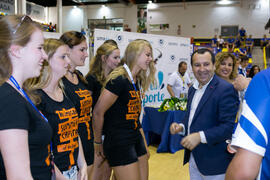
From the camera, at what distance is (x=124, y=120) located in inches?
79.5

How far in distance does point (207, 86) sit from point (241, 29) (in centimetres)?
1418

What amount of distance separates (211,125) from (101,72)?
1.33m

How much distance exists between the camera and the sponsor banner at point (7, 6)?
5.77 meters

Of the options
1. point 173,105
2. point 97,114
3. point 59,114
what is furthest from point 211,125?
point 173,105

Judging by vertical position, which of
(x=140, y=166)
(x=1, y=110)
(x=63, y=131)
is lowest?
(x=140, y=166)

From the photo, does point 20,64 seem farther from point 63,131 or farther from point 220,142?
point 220,142

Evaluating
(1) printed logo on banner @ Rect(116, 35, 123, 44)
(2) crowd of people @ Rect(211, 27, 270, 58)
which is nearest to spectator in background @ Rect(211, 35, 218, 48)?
(2) crowd of people @ Rect(211, 27, 270, 58)

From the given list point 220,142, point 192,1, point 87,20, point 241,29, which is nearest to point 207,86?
point 220,142

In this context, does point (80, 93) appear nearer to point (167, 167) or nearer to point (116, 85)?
point (116, 85)

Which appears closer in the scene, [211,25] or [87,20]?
[211,25]

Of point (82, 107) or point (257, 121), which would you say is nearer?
point (257, 121)

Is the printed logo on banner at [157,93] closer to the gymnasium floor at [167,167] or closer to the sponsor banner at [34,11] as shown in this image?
the gymnasium floor at [167,167]

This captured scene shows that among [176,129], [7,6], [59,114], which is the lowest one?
[176,129]

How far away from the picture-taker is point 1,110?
877mm
